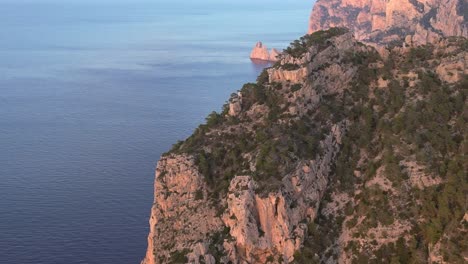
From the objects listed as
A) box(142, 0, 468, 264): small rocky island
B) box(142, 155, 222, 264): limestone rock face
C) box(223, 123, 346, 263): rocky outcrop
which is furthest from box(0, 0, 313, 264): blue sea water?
box(223, 123, 346, 263): rocky outcrop

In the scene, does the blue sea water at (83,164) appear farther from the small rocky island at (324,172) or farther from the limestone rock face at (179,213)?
the small rocky island at (324,172)

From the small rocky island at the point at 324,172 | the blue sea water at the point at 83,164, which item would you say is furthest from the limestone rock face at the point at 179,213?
the blue sea water at the point at 83,164

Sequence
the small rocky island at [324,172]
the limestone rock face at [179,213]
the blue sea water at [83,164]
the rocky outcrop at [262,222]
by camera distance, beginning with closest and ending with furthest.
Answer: the rocky outcrop at [262,222]
the small rocky island at [324,172]
the limestone rock face at [179,213]
the blue sea water at [83,164]

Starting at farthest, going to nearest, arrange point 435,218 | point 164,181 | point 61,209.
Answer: point 61,209, point 164,181, point 435,218

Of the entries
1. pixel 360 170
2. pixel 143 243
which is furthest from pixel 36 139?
pixel 360 170

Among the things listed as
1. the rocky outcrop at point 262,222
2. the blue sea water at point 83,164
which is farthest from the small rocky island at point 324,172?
the blue sea water at point 83,164

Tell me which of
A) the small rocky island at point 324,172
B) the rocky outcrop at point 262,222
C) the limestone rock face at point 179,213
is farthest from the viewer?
the limestone rock face at point 179,213

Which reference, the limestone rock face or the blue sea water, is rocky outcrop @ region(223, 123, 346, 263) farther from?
the blue sea water

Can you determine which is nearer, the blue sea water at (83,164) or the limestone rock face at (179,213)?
the limestone rock face at (179,213)

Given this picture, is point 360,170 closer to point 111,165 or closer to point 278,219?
point 278,219

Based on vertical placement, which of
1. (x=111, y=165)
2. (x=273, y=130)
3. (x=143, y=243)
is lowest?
(x=143, y=243)
